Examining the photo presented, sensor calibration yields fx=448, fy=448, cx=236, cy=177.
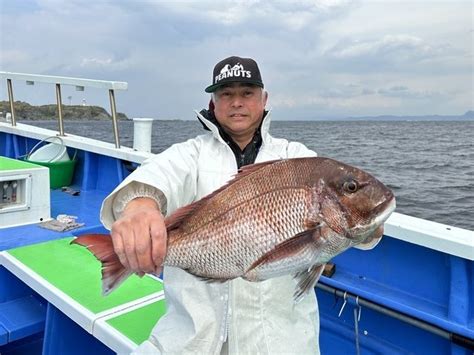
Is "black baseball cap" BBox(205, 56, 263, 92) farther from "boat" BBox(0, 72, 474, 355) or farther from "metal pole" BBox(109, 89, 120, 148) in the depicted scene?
"metal pole" BBox(109, 89, 120, 148)

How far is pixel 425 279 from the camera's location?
3.03 metres

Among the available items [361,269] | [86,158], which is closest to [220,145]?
[361,269]

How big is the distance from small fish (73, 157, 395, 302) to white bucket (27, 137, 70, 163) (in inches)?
205

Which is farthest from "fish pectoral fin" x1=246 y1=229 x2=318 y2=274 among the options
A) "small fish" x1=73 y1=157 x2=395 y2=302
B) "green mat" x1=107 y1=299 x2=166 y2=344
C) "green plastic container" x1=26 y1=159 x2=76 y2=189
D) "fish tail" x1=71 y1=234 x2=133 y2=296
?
"green plastic container" x1=26 y1=159 x2=76 y2=189

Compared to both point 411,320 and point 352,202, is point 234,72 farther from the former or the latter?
point 411,320

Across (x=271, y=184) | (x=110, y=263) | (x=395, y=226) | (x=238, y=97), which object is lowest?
(x=395, y=226)

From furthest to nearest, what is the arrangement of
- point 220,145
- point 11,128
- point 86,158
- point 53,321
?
point 11,128
point 86,158
point 53,321
point 220,145

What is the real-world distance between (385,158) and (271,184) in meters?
20.1

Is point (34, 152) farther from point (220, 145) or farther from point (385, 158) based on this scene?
point (385, 158)

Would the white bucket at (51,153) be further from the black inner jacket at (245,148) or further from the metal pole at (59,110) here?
the black inner jacket at (245,148)

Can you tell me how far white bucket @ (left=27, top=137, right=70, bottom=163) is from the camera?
6.32m

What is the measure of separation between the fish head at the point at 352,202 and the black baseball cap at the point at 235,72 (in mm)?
762

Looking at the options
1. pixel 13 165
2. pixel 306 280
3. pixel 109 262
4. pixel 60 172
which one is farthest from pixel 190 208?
pixel 60 172

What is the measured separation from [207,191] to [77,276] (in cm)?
149
